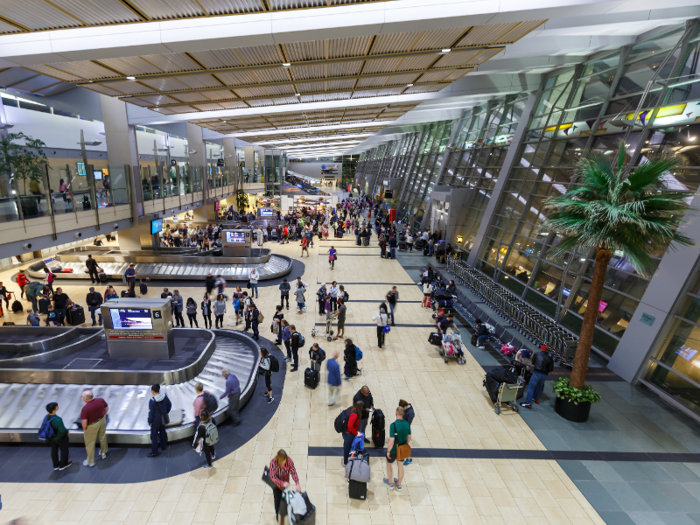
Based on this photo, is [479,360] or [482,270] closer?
[479,360]

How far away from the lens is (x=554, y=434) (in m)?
7.02

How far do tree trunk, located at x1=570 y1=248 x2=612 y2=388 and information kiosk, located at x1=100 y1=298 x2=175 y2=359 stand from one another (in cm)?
913

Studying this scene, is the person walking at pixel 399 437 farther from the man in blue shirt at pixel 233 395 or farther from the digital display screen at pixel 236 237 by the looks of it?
the digital display screen at pixel 236 237

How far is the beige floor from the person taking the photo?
5199 mm

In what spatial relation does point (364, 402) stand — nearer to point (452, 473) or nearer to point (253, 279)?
point (452, 473)

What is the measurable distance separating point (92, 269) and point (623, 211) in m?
19.1

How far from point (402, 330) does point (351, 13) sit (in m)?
8.83

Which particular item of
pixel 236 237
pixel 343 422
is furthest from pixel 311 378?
pixel 236 237

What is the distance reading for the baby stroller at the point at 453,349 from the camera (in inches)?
385

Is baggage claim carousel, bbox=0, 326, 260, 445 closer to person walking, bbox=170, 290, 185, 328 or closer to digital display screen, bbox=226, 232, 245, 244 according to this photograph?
person walking, bbox=170, 290, 185, 328

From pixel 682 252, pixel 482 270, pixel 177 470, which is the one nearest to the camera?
pixel 177 470

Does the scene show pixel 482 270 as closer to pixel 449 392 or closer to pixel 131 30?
pixel 449 392

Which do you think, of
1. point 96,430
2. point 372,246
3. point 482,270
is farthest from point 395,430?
point 372,246

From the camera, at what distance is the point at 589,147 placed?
12.0 metres
